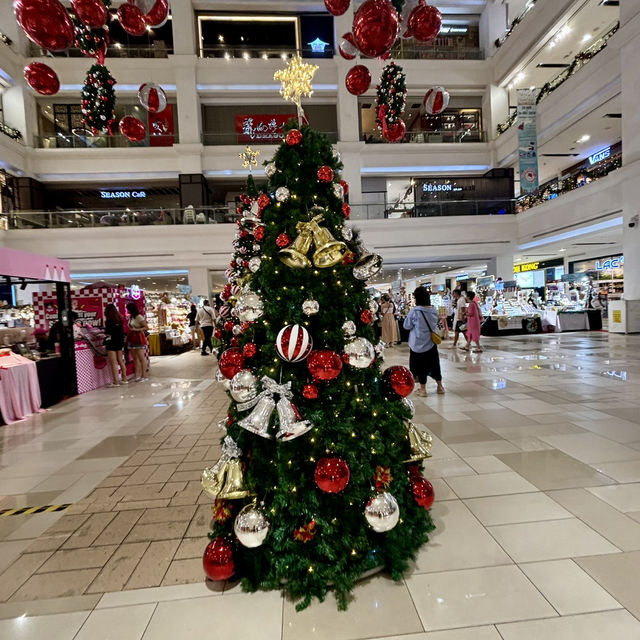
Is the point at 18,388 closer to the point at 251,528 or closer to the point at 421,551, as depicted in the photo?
the point at 251,528

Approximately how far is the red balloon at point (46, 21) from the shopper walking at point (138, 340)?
415 cm

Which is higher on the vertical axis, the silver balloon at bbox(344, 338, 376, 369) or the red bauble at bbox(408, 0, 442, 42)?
the red bauble at bbox(408, 0, 442, 42)

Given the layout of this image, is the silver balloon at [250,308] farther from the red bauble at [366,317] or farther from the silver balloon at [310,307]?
the red bauble at [366,317]

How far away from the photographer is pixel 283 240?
1.72 metres

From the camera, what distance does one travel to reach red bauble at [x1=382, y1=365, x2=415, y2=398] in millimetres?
1956

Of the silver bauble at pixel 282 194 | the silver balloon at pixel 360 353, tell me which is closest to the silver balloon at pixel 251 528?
the silver balloon at pixel 360 353

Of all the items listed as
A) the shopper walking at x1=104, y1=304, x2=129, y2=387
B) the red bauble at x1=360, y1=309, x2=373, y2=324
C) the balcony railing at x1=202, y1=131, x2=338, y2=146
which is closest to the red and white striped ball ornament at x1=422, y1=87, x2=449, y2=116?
the shopper walking at x1=104, y1=304, x2=129, y2=387

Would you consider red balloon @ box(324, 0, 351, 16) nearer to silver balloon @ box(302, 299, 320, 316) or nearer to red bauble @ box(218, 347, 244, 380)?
silver balloon @ box(302, 299, 320, 316)

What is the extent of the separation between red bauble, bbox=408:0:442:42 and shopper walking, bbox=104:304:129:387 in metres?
6.11

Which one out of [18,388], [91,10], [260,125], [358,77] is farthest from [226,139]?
[18,388]

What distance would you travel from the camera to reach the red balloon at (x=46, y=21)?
310cm

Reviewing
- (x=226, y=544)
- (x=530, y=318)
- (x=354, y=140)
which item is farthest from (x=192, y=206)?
(x=226, y=544)

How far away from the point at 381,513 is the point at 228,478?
712 millimetres

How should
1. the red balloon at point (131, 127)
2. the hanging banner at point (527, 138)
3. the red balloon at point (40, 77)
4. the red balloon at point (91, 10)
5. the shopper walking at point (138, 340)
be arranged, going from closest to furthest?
the red balloon at point (91, 10), the red balloon at point (40, 77), the red balloon at point (131, 127), the shopper walking at point (138, 340), the hanging banner at point (527, 138)
